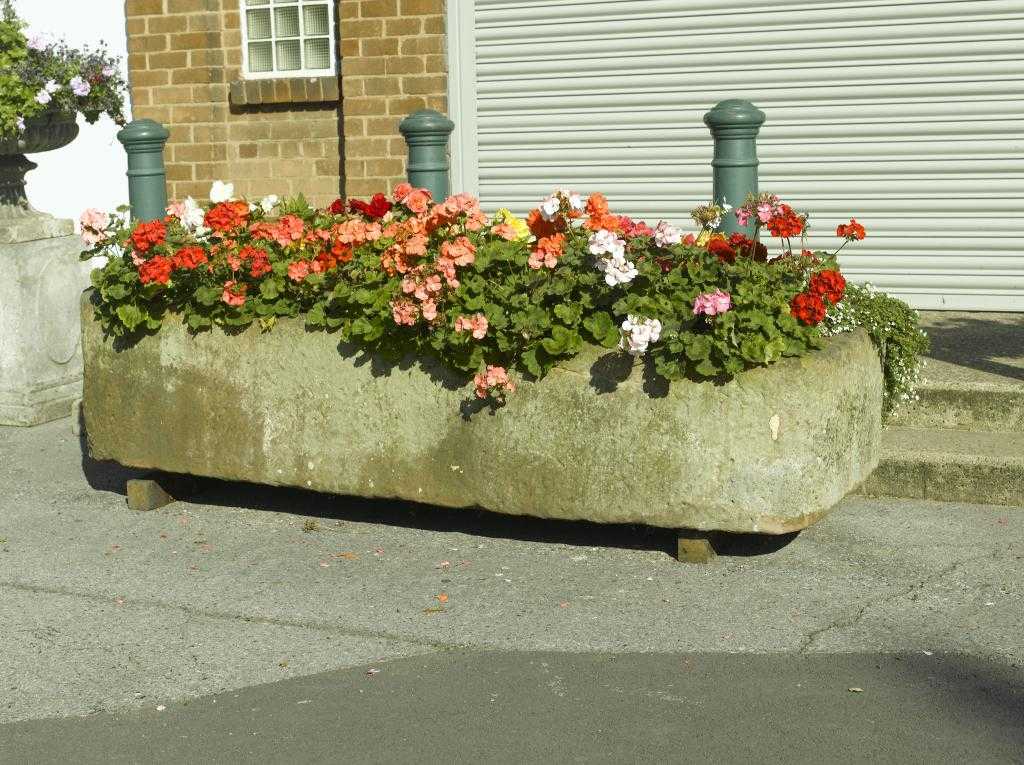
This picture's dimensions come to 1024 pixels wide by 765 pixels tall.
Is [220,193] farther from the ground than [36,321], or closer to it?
farther from the ground

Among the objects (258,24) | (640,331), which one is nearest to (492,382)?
(640,331)

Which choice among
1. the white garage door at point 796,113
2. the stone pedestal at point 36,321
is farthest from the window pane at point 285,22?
the stone pedestal at point 36,321

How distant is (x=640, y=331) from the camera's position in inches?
186

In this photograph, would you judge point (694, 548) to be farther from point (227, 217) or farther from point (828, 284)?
point (227, 217)

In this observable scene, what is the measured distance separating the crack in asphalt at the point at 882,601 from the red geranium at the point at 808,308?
90cm

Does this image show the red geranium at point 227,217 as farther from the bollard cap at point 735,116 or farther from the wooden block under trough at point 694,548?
the wooden block under trough at point 694,548

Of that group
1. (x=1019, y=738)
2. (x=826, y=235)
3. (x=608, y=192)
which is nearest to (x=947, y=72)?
(x=826, y=235)

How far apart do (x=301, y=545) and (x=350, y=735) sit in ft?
5.84

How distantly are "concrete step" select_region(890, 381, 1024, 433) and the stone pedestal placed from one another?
14.1 feet

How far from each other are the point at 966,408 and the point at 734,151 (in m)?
1.53

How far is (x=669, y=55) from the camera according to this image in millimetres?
8594

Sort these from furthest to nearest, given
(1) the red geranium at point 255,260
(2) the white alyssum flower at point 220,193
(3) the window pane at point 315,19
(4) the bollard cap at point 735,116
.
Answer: (3) the window pane at point 315,19, (2) the white alyssum flower at point 220,193, (1) the red geranium at point 255,260, (4) the bollard cap at point 735,116

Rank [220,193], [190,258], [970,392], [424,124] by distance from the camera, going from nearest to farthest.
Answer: [190,258]
[220,193]
[970,392]
[424,124]

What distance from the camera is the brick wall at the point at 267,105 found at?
9047 millimetres
